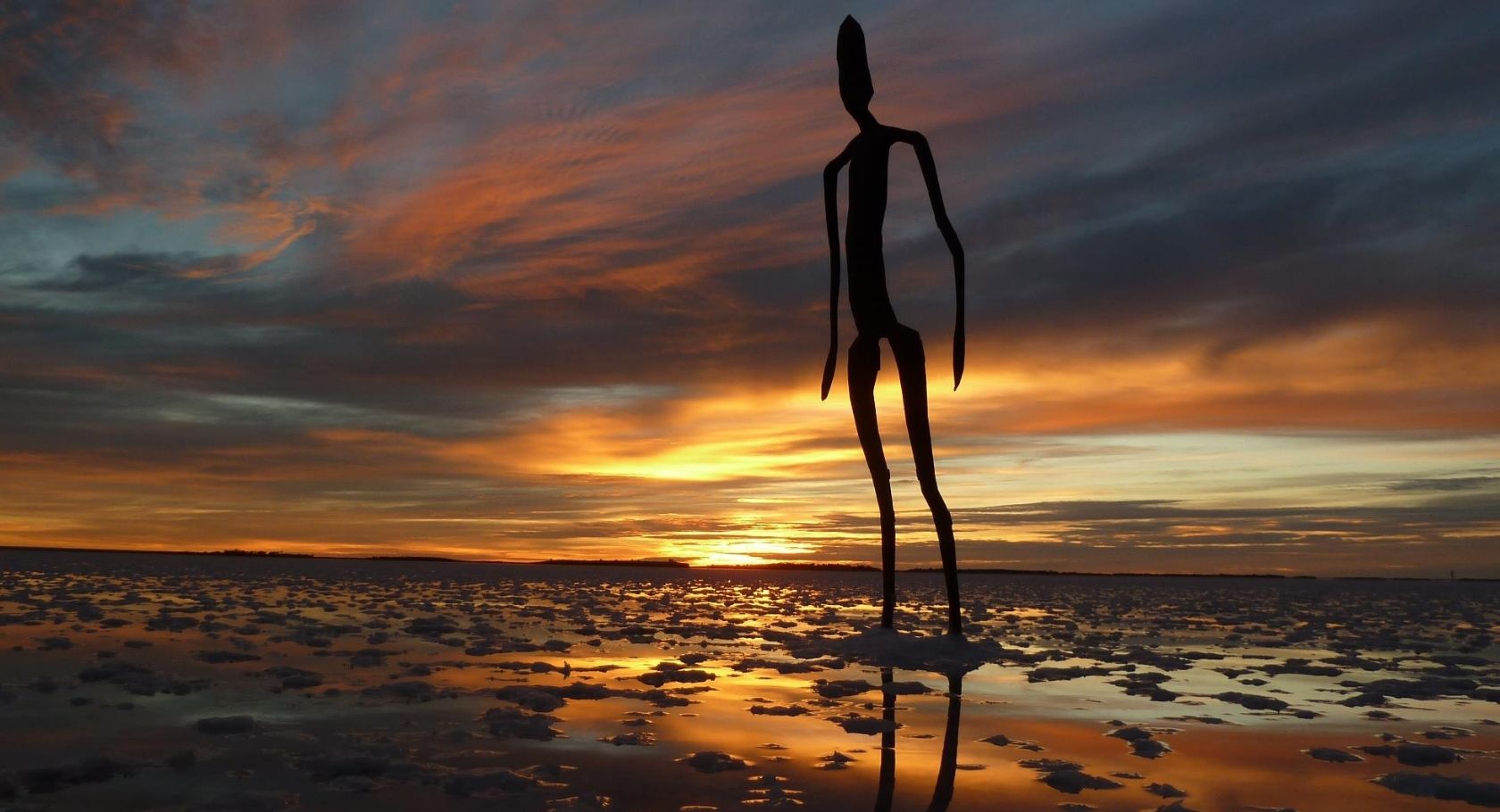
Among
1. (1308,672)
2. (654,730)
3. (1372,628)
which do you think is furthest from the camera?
(1372,628)

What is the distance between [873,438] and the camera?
12.6 m

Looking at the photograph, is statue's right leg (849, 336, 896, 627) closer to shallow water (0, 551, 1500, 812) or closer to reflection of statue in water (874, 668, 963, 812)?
shallow water (0, 551, 1500, 812)

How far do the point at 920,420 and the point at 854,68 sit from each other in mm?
4348

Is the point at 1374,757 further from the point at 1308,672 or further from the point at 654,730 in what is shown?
the point at 1308,672

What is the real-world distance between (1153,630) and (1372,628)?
4.75 m

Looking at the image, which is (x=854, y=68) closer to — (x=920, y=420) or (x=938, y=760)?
(x=920, y=420)

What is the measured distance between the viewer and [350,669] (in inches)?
366

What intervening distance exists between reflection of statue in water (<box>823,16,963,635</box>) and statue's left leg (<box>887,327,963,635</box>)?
0.01 meters

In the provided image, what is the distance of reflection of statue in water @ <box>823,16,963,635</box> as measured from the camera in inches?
468

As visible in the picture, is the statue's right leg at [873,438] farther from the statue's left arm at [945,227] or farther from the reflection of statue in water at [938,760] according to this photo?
the reflection of statue in water at [938,760]

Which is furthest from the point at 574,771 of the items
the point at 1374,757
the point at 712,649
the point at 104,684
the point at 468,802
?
the point at 712,649

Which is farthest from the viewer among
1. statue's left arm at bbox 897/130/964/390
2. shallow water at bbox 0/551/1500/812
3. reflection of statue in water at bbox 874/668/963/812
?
statue's left arm at bbox 897/130/964/390

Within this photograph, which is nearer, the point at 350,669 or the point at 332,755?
the point at 332,755

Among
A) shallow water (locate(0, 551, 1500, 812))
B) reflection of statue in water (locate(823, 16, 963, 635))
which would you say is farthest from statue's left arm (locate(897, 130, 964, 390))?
shallow water (locate(0, 551, 1500, 812))
